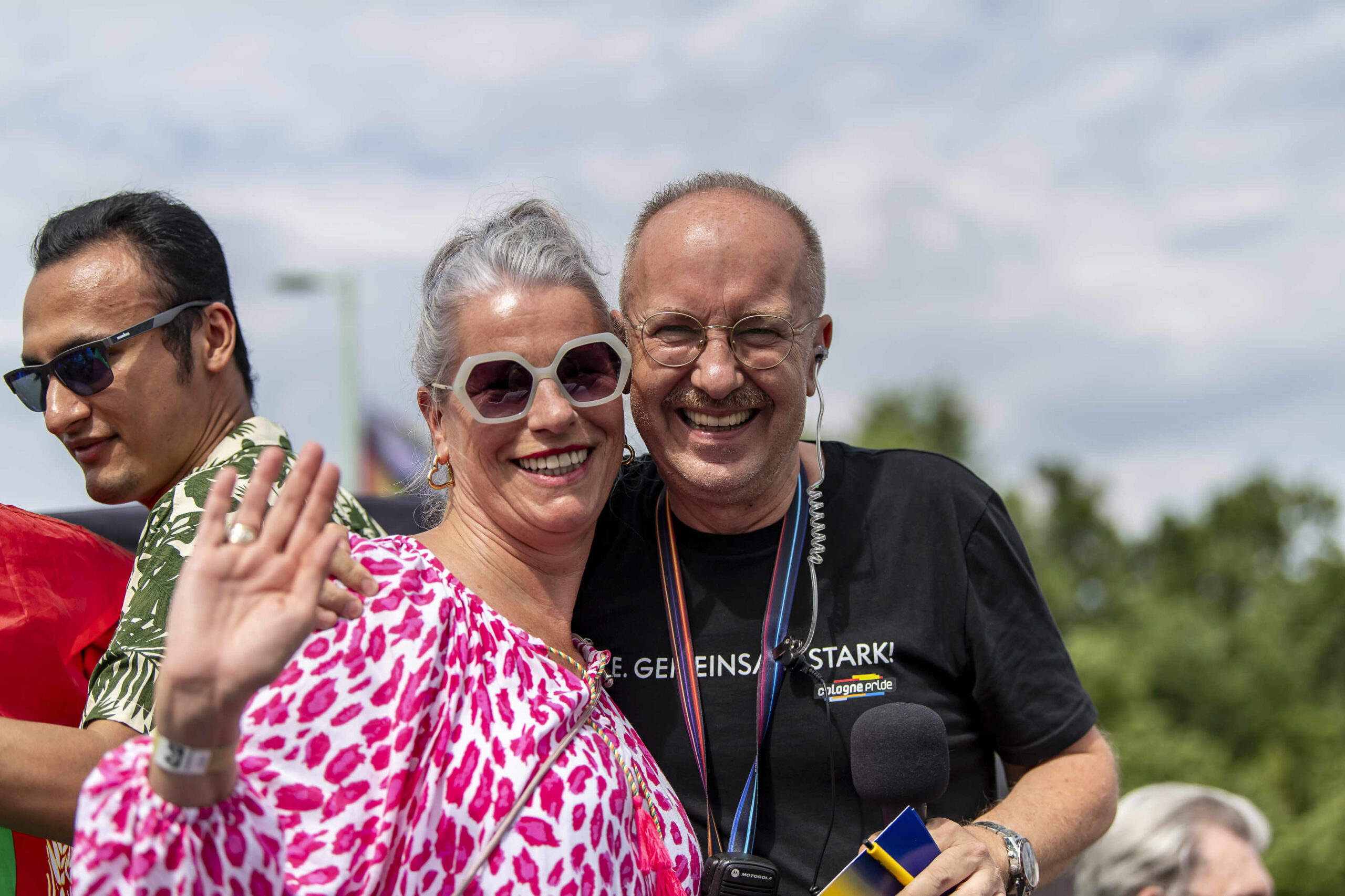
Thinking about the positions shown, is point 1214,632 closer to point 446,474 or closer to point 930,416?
point 930,416

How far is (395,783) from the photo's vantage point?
7.30 ft

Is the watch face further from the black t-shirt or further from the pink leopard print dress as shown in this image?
the pink leopard print dress

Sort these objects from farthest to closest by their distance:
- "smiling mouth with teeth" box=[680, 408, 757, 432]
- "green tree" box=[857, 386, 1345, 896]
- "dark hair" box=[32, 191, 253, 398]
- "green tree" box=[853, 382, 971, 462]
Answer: "green tree" box=[853, 382, 971, 462] → "green tree" box=[857, 386, 1345, 896] → "smiling mouth with teeth" box=[680, 408, 757, 432] → "dark hair" box=[32, 191, 253, 398]

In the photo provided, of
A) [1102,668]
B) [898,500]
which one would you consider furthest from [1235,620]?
[898,500]

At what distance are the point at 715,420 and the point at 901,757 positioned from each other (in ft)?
3.48

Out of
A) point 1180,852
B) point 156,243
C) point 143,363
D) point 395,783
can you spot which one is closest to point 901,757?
point 395,783

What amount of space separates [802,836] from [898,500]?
3.25 feet

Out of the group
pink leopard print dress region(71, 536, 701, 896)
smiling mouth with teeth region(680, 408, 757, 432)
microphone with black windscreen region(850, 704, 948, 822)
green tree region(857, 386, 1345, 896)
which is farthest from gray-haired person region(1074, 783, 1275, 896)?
green tree region(857, 386, 1345, 896)

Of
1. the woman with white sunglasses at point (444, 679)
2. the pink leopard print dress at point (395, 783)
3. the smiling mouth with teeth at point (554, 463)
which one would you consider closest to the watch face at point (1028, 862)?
the woman with white sunglasses at point (444, 679)

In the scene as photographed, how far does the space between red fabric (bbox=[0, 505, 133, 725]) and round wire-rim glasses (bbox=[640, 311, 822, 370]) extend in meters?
1.53

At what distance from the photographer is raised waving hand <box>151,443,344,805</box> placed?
1.86 metres

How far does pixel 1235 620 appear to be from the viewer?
4384 cm

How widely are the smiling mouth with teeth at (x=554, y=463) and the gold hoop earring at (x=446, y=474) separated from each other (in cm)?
25

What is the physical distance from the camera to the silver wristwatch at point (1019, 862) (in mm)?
2953
